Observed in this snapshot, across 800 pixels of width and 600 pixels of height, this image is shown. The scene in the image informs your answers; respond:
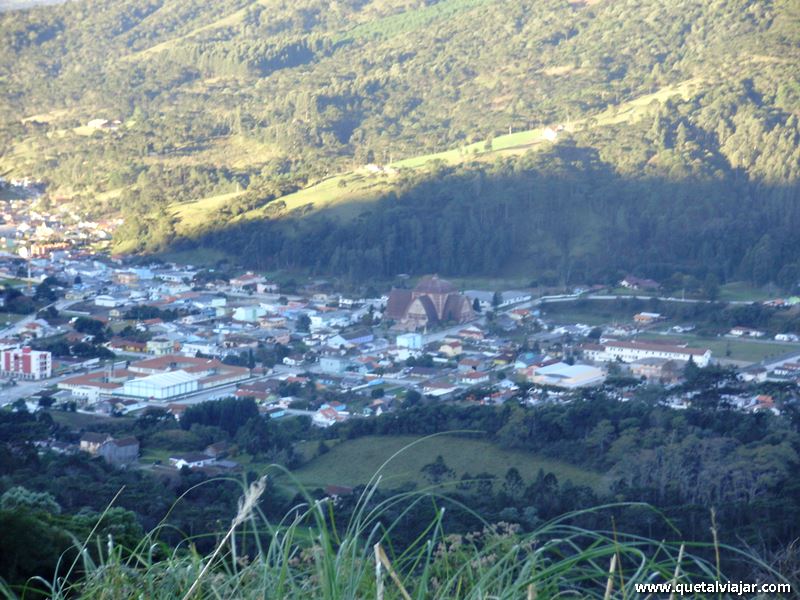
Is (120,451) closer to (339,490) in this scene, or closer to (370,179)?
(339,490)

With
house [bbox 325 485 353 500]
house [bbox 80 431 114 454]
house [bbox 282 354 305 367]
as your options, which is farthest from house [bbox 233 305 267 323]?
house [bbox 325 485 353 500]

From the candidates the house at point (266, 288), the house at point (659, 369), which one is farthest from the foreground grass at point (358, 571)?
the house at point (266, 288)

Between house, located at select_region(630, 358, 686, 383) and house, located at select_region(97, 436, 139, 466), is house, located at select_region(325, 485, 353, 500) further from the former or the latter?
house, located at select_region(630, 358, 686, 383)

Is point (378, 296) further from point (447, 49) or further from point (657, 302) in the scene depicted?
point (447, 49)

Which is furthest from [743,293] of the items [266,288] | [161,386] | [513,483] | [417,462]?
[513,483]

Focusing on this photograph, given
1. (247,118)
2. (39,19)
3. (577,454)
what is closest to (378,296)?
(577,454)

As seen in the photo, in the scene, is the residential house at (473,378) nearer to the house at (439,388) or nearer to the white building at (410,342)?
the house at (439,388)
